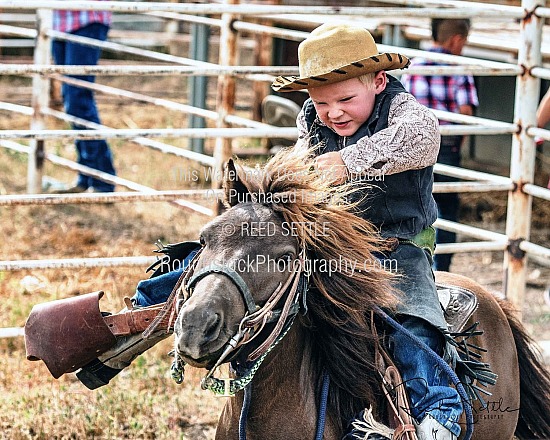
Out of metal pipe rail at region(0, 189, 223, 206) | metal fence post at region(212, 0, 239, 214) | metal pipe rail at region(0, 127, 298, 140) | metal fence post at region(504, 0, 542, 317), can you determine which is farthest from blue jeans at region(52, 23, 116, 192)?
metal fence post at region(504, 0, 542, 317)

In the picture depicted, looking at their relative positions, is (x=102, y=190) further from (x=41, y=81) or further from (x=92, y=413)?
(x=92, y=413)

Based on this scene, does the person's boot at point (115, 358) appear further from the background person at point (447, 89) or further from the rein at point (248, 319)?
the background person at point (447, 89)

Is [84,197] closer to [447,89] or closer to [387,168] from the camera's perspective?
[387,168]

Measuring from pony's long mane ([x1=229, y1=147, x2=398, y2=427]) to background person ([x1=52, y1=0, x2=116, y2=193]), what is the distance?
14.2ft

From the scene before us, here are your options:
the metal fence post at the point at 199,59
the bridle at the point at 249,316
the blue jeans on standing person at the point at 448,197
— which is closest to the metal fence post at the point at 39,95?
the metal fence post at the point at 199,59

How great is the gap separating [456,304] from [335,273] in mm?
609

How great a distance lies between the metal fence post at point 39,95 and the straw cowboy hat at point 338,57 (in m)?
3.92

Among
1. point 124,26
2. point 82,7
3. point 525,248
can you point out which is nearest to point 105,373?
point 82,7

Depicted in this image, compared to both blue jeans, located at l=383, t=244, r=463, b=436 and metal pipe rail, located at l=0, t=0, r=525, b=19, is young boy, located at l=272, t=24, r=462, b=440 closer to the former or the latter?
blue jeans, located at l=383, t=244, r=463, b=436

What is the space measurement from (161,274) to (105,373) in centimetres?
33

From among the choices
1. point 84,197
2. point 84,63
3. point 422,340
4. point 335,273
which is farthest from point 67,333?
point 84,63

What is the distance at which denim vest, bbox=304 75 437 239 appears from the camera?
98.7 inches

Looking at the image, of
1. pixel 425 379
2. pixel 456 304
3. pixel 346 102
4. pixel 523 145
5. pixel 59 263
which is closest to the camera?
pixel 425 379

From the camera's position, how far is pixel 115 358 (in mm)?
2586
